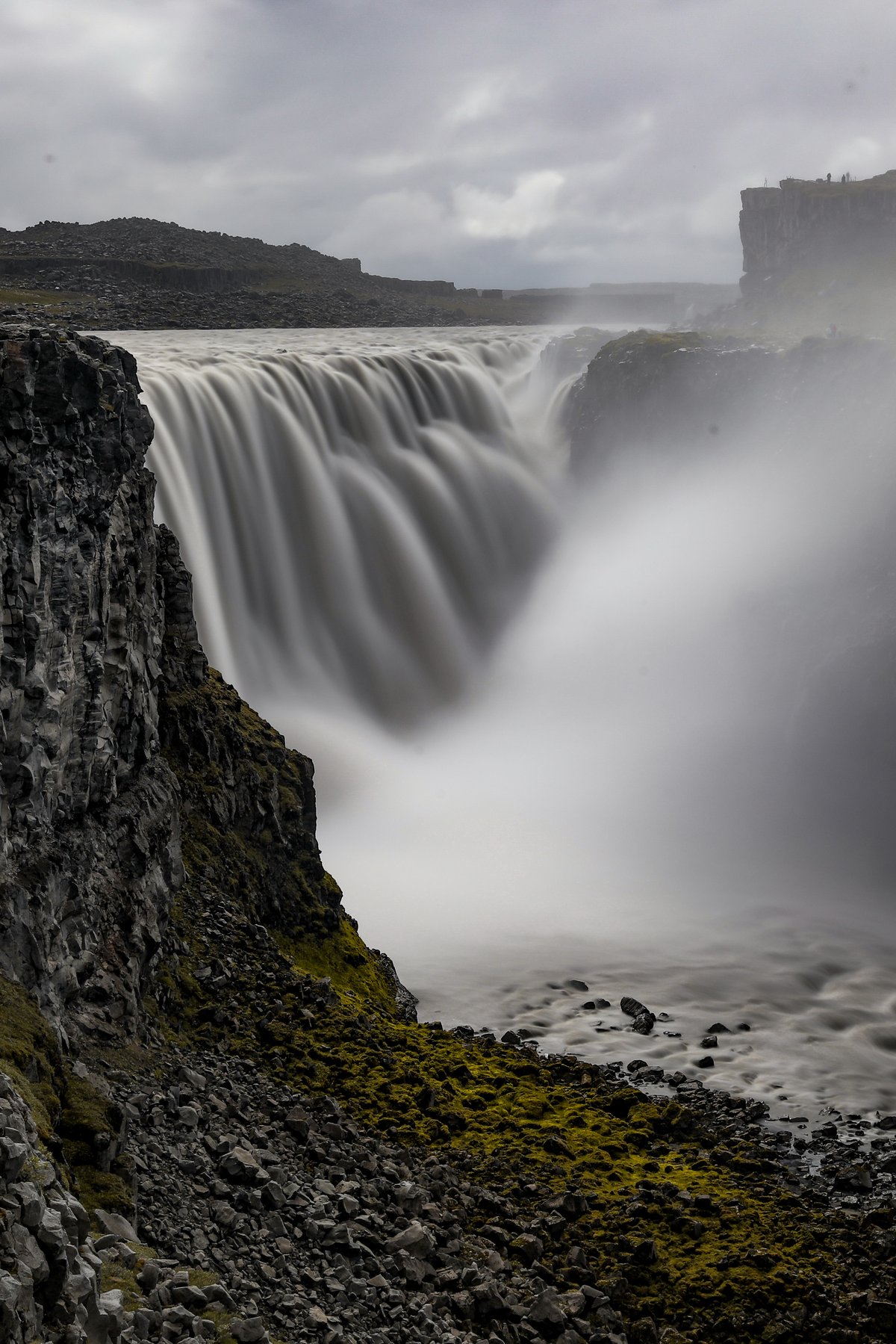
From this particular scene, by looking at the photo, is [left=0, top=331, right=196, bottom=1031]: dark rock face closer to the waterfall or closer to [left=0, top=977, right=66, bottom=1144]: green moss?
[left=0, top=977, right=66, bottom=1144]: green moss

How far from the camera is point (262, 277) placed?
368 ft

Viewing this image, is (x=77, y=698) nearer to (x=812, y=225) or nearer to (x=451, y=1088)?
(x=451, y=1088)

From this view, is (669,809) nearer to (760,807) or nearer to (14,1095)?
(760,807)

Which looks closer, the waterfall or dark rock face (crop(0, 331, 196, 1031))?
dark rock face (crop(0, 331, 196, 1031))

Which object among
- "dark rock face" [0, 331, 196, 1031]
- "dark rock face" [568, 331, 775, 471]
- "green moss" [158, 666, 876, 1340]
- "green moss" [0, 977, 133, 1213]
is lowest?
"green moss" [158, 666, 876, 1340]

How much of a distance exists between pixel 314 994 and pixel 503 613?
3553cm

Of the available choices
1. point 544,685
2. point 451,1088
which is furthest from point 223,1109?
point 544,685

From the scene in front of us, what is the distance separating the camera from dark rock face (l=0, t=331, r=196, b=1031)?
15672 mm

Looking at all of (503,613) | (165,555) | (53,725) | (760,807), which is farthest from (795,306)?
(53,725)

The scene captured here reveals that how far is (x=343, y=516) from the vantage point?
165 ft

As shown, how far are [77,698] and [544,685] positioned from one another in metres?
36.8

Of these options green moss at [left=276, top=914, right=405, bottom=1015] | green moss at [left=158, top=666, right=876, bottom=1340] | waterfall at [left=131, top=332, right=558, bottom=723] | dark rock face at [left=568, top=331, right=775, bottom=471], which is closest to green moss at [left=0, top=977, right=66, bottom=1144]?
green moss at [left=158, top=666, right=876, bottom=1340]

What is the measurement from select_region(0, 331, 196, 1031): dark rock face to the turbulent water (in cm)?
1219

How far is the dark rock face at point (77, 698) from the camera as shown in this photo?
1567 cm
